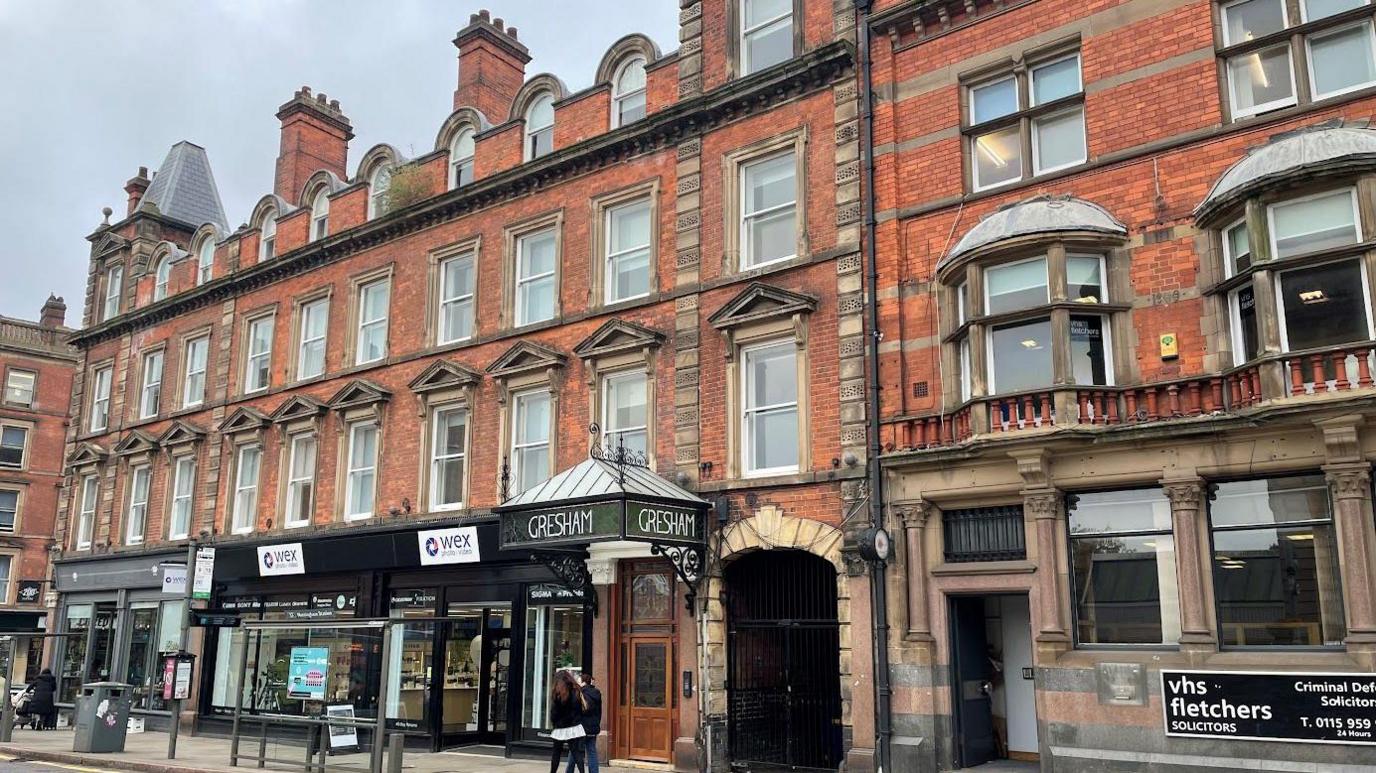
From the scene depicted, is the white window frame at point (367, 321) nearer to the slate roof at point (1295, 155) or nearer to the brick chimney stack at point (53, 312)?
the slate roof at point (1295, 155)

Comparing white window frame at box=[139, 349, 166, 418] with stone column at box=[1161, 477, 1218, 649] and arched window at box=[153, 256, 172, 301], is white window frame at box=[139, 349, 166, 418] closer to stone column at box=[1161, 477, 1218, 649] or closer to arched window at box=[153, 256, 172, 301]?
arched window at box=[153, 256, 172, 301]

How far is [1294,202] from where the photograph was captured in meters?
11.7

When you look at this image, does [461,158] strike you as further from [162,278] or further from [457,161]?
[162,278]

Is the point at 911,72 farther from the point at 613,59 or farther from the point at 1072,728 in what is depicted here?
the point at 1072,728

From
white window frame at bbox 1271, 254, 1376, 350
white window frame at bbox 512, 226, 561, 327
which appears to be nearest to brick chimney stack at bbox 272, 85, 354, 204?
white window frame at bbox 512, 226, 561, 327

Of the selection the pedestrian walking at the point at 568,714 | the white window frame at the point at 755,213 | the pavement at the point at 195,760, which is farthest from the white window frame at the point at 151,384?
the pedestrian walking at the point at 568,714

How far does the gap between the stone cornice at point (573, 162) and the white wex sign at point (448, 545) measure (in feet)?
20.9

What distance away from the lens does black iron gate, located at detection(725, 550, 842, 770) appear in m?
15.6

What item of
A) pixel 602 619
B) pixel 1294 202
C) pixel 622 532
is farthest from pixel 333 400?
pixel 1294 202

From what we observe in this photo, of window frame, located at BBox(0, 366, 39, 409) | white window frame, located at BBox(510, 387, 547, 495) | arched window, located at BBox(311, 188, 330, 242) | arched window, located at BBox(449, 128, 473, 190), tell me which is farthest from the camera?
window frame, located at BBox(0, 366, 39, 409)

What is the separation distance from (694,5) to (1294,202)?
10.5 m

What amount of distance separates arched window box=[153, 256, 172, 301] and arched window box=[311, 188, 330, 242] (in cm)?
663

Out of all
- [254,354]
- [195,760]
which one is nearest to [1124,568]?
[195,760]

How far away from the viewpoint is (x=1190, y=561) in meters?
12.0
